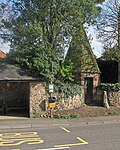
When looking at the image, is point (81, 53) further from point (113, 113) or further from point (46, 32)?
point (113, 113)

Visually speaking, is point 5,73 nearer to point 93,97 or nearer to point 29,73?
point 29,73

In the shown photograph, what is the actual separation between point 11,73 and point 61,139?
296 inches

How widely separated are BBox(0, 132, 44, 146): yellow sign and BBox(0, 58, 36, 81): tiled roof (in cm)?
509

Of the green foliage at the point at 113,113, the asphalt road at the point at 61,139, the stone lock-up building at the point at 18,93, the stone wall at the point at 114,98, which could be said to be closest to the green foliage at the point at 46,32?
the stone lock-up building at the point at 18,93

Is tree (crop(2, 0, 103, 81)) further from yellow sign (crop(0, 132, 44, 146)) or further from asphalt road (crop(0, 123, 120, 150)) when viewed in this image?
yellow sign (crop(0, 132, 44, 146))

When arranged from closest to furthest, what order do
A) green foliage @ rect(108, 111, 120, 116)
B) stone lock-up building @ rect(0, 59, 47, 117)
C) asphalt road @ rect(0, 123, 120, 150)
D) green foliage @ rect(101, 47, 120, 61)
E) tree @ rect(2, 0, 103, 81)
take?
asphalt road @ rect(0, 123, 120, 150)
stone lock-up building @ rect(0, 59, 47, 117)
tree @ rect(2, 0, 103, 81)
green foliage @ rect(108, 111, 120, 116)
green foliage @ rect(101, 47, 120, 61)

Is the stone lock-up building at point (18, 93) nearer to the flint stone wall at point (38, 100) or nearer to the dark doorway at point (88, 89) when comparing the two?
the flint stone wall at point (38, 100)

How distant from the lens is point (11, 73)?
18.1 meters

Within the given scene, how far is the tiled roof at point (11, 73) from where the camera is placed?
1759 cm

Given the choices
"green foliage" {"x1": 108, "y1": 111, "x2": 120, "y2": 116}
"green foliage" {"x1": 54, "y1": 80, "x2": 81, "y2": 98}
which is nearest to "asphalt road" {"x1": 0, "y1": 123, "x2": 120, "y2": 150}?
"green foliage" {"x1": 108, "y1": 111, "x2": 120, "y2": 116}

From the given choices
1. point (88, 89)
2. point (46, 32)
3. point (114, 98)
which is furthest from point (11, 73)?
point (88, 89)

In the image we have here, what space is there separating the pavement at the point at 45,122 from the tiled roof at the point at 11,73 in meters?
2.33

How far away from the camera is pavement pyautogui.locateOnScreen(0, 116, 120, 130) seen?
49.9 ft

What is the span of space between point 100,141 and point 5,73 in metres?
8.74
